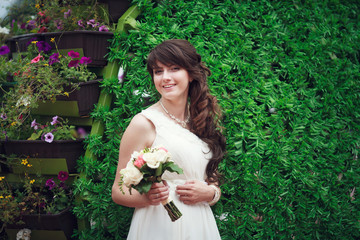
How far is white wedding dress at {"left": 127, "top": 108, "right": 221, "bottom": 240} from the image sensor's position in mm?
2277

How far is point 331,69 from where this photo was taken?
138 inches

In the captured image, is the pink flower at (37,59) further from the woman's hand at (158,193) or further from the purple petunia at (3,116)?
the woman's hand at (158,193)

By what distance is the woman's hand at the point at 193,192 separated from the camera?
2330 millimetres

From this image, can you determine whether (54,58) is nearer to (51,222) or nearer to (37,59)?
(37,59)

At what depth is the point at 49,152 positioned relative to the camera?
278 cm

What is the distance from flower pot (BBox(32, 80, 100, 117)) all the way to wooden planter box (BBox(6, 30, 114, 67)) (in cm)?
22

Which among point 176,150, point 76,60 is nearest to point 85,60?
point 76,60

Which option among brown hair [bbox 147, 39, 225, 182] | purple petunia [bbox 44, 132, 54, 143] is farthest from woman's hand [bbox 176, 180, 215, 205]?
purple petunia [bbox 44, 132, 54, 143]

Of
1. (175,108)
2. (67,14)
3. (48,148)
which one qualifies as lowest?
(48,148)

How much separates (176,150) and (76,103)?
998 mm

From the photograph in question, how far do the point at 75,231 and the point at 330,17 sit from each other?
3.26m

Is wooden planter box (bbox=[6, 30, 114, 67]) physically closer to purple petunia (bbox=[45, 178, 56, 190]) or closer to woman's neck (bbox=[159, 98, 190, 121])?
woman's neck (bbox=[159, 98, 190, 121])

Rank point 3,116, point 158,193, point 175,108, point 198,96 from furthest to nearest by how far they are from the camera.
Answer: point 3,116
point 198,96
point 175,108
point 158,193

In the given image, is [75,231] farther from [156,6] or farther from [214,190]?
[156,6]
